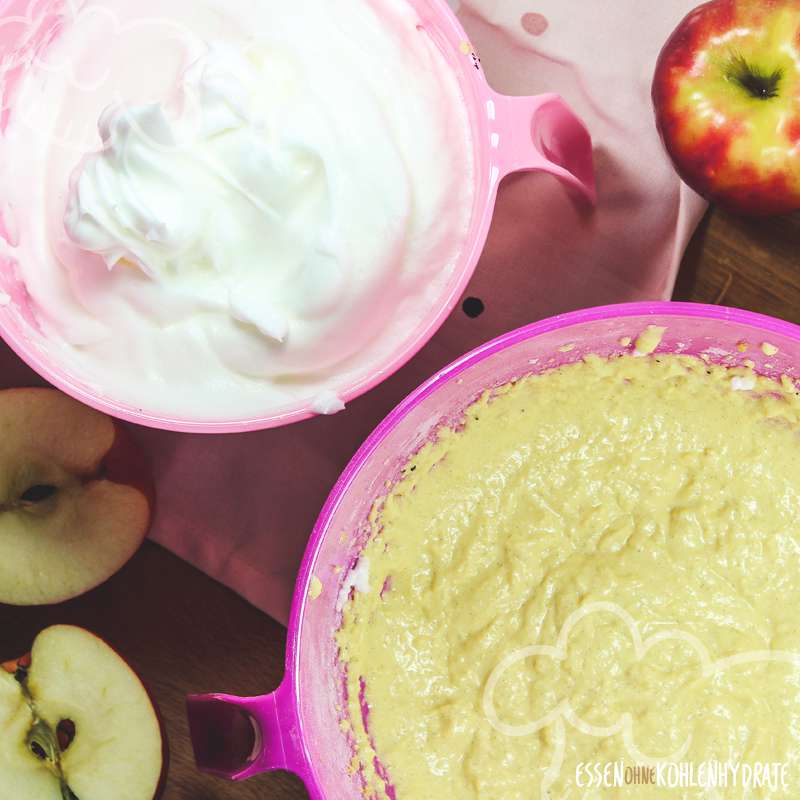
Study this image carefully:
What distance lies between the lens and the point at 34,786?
0.89 meters

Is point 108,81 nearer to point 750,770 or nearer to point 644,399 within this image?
point 644,399

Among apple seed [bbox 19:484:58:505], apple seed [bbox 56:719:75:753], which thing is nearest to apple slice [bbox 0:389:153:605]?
apple seed [bbox 19:484:58:505]

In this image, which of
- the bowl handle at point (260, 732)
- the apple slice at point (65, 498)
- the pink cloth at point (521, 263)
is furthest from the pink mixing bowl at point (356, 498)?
the apple slice at point (65, 498)

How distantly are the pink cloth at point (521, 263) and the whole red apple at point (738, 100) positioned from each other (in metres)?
0.07

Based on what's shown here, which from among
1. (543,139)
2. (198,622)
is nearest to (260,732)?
(198,622)

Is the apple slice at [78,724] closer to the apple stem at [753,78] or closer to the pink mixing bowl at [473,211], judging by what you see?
the pink mixing bowl at [473,211]

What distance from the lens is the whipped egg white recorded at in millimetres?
762

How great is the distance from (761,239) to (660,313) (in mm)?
215

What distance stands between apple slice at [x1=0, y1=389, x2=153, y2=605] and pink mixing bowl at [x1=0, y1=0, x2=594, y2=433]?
14cm

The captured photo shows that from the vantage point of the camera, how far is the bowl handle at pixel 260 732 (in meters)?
0.79

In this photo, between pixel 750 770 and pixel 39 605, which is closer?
pixel 750 770

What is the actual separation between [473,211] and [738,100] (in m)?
0.28

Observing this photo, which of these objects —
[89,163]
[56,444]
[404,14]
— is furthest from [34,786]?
[404,14]

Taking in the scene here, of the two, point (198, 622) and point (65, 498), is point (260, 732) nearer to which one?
point (198, 622)
